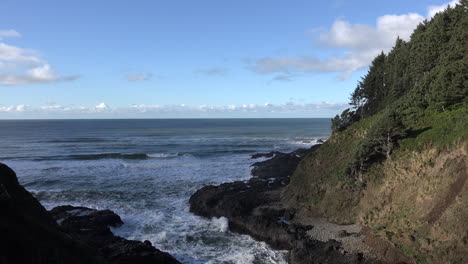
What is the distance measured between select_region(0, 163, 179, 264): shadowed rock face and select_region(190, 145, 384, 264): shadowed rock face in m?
7.71

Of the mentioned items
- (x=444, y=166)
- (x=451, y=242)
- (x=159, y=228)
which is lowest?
(x=159, y=228)

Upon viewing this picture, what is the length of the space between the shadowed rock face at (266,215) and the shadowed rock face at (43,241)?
7.71 m

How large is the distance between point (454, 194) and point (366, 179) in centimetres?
738

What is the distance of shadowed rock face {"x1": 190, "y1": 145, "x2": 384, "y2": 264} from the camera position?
20.3m

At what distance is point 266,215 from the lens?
26891 millimetres

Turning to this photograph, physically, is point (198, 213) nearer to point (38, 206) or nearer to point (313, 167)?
point (313, 167)

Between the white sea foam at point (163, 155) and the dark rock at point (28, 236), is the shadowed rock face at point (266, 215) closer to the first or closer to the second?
the dark rock at point (28, 236)

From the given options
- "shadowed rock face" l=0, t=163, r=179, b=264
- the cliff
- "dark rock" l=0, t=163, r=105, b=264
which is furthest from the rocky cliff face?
"dark rock" l=0, t=163, r=105, b=264

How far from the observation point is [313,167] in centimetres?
3212

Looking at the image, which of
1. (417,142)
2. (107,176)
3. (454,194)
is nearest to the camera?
(454,194)

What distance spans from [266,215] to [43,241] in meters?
17.5

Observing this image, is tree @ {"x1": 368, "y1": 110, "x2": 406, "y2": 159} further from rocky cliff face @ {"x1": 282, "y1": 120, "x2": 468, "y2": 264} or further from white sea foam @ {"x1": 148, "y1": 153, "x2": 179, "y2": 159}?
white sea foam @ {"x1": 148, "y1": 153, "x2": 179, "y2": 159}

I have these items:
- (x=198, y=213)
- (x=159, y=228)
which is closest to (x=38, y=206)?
(x=159, y=228)

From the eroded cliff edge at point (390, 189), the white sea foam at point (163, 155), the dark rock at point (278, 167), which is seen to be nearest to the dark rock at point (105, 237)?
the eroded cliff edge at point (390, 189)
